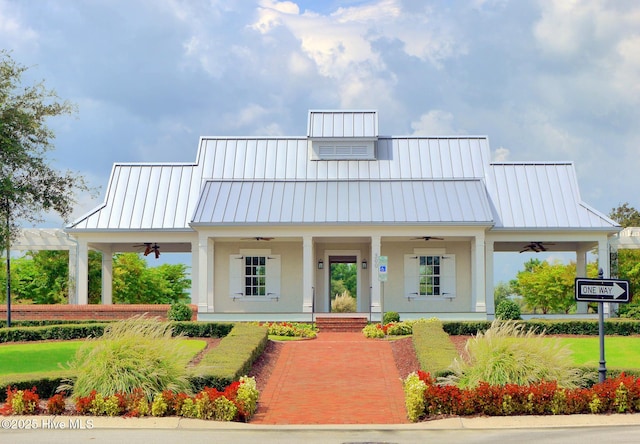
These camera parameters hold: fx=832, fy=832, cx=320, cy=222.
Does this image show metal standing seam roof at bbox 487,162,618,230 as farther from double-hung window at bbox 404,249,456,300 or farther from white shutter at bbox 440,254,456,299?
double-hung window at bbox 404,249,456,300

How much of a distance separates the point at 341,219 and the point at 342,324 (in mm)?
3692

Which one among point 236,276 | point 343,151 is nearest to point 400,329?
point 236,276

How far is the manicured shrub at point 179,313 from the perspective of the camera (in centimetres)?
2512

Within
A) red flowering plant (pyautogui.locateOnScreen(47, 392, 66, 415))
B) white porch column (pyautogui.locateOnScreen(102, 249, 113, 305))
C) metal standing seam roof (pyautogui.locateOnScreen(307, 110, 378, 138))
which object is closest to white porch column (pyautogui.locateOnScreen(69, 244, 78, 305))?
white porch column (pyautogui.locateOnScreen(102, 249, 113, 305))

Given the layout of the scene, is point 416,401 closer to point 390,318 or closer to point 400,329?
point 400,329

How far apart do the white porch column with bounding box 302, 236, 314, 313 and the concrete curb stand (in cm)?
1476

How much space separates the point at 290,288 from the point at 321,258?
5.39 ft

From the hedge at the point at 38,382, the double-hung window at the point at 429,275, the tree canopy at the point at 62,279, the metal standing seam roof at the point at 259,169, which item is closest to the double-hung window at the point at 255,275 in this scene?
the metal standing seam roof at the point at 259,169

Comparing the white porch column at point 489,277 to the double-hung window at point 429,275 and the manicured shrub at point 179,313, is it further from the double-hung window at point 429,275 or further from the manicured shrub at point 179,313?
the manicured shrub at point 179,313

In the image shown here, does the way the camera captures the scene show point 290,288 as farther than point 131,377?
Yes

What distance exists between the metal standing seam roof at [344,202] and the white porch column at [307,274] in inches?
31.3

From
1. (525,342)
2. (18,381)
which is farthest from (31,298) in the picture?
(525,342)

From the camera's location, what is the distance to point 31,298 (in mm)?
39344

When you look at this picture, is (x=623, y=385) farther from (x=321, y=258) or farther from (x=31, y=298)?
(x=31, y=298)
